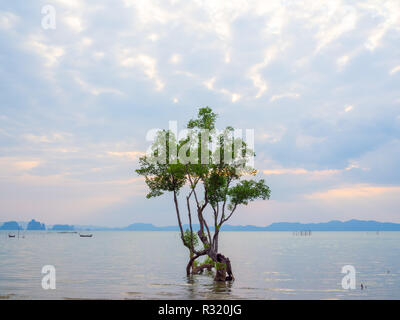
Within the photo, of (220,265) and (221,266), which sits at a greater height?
(220,265)

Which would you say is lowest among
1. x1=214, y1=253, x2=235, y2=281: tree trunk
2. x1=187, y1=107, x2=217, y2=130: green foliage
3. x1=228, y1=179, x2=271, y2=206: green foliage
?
x1=214, y1=253, x2=235, y2=281: tree trunk

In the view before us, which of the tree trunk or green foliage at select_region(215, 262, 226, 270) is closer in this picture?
green foliage at select_region(215, 262, 226, 270)

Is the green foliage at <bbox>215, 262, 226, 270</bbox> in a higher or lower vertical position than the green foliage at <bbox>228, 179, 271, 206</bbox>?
lower

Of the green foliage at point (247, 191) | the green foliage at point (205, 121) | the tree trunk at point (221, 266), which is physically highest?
the green foliage at point (205, 121)

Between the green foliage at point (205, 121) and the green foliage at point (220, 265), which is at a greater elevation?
the green foliage at point (205, 121)

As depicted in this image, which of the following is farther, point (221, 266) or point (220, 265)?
point (221, 266)

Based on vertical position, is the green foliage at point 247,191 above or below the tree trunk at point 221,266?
above

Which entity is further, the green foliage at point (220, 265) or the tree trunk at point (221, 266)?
the tree trunk at point (221, 266)

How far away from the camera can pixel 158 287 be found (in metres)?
41.8

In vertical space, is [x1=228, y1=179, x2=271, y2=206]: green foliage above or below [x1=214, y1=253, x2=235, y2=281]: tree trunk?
above

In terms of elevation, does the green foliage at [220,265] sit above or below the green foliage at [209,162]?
below
